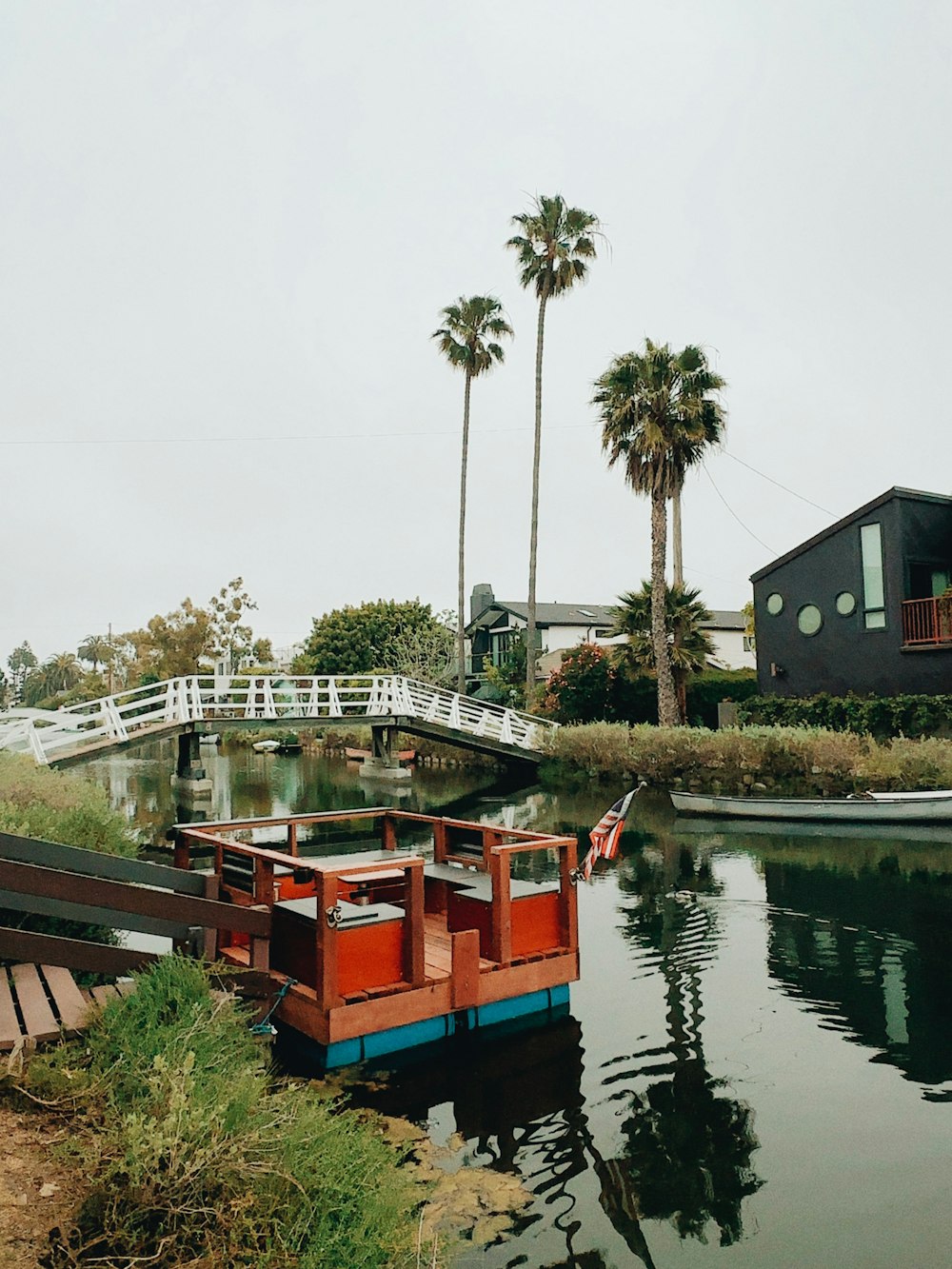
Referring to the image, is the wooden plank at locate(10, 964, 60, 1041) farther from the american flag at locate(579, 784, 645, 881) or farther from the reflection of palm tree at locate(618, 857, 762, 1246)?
the american flag at locate(579, 784, 645, 881)

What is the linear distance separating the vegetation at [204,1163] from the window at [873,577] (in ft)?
77.2

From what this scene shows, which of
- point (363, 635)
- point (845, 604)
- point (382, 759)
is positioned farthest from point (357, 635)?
point (845, 604)

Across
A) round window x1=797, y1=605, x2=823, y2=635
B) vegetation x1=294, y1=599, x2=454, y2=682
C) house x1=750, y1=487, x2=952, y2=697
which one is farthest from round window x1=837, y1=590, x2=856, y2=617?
vegetation x1=294, y1=599, x2=454, y2=682

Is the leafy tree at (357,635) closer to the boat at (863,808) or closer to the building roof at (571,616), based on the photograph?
the building roof at (571,616)

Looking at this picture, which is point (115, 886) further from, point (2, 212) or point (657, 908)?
point (2, 212)

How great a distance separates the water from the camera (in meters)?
4.83

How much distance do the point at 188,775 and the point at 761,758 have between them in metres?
15.5

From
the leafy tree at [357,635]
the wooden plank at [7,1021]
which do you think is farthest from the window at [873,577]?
the leafy tree at [357,635]

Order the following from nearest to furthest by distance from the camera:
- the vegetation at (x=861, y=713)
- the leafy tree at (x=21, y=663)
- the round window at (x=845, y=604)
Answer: the vegetation at (x=861, y=713) < the round window at (x=845, y=604) < the leafy tree at (x=21, y=663)

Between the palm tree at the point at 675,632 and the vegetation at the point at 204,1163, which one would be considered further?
the palm tree at the point at 675,632

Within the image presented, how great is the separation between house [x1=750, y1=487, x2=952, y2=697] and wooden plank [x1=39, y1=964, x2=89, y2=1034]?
74.2 ft

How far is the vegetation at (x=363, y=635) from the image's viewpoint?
180 ft

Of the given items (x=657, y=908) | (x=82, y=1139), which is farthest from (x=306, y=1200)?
(x=657, y=908)

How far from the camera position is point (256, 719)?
26.9 meters
